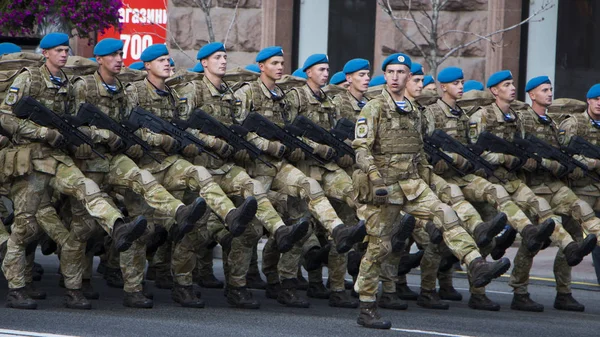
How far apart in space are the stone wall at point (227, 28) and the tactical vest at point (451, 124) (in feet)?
21.7

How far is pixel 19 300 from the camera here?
11.5 m

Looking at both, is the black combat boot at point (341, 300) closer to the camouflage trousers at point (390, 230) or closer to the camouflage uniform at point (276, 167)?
the camouflage uniform at point (276, 167)

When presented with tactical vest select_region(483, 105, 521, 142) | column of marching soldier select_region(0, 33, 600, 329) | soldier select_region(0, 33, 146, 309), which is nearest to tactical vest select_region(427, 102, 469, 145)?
column of marching soldier select_region(0, 33, 600, 329)

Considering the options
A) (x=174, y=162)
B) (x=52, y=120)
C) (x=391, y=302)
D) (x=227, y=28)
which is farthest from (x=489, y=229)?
(x=227, y=28)

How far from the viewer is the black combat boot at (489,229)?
11.8m

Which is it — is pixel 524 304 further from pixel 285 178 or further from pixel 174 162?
pixel 174 162

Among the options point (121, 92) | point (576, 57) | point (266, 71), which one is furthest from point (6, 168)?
point (576, 57)

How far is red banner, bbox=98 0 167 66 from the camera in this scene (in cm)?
2070

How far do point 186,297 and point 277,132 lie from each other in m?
1.75

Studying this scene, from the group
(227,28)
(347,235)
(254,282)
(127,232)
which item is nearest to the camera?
(127,232)

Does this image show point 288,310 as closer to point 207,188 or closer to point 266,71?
point 207,188

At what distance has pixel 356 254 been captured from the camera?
13148 millimetres

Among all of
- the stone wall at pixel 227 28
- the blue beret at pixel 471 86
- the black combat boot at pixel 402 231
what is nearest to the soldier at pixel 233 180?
the black combat boot at pixel 402 231

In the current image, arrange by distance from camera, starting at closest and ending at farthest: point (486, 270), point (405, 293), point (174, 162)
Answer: point (486, 270) < point (174, 162) < point (405, 293)
